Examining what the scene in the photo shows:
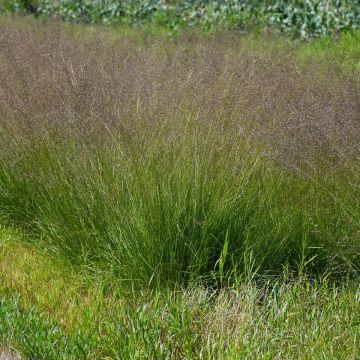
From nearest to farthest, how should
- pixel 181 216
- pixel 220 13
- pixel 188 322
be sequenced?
1. pixel 188 322
2. pixel 181 216
3. pixel 220 13

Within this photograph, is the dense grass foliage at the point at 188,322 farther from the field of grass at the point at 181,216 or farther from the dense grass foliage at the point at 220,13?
the dense grass foliage at the point at 220,13

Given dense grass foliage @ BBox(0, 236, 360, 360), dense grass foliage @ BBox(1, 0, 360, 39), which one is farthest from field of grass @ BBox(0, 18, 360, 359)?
dense grass foliage @ BBox(1, 0, 360, 39)

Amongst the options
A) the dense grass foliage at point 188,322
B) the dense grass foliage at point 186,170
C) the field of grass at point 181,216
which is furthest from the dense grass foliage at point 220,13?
the dense grass foliage at point 188,322

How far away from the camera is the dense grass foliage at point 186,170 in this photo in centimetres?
401

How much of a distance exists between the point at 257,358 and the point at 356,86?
197 cm

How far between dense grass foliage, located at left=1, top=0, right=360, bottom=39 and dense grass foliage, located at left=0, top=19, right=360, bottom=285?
4.69 meters

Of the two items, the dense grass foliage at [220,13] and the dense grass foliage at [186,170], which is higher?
the dense grass foliage at [186,170]

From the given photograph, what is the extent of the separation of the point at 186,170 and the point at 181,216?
22cm

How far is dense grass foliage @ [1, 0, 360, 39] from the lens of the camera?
10281 mm

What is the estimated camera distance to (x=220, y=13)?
11.1 m

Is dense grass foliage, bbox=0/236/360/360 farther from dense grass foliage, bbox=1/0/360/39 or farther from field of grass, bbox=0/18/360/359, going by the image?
dense grass foliage, bbox=1/0/360/39

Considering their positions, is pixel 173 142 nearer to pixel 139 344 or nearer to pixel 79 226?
pixel 79 226

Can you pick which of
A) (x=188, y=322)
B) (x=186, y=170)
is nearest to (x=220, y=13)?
(x=186, y=170)

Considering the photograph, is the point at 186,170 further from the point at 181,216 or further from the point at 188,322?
the point at 188,322
